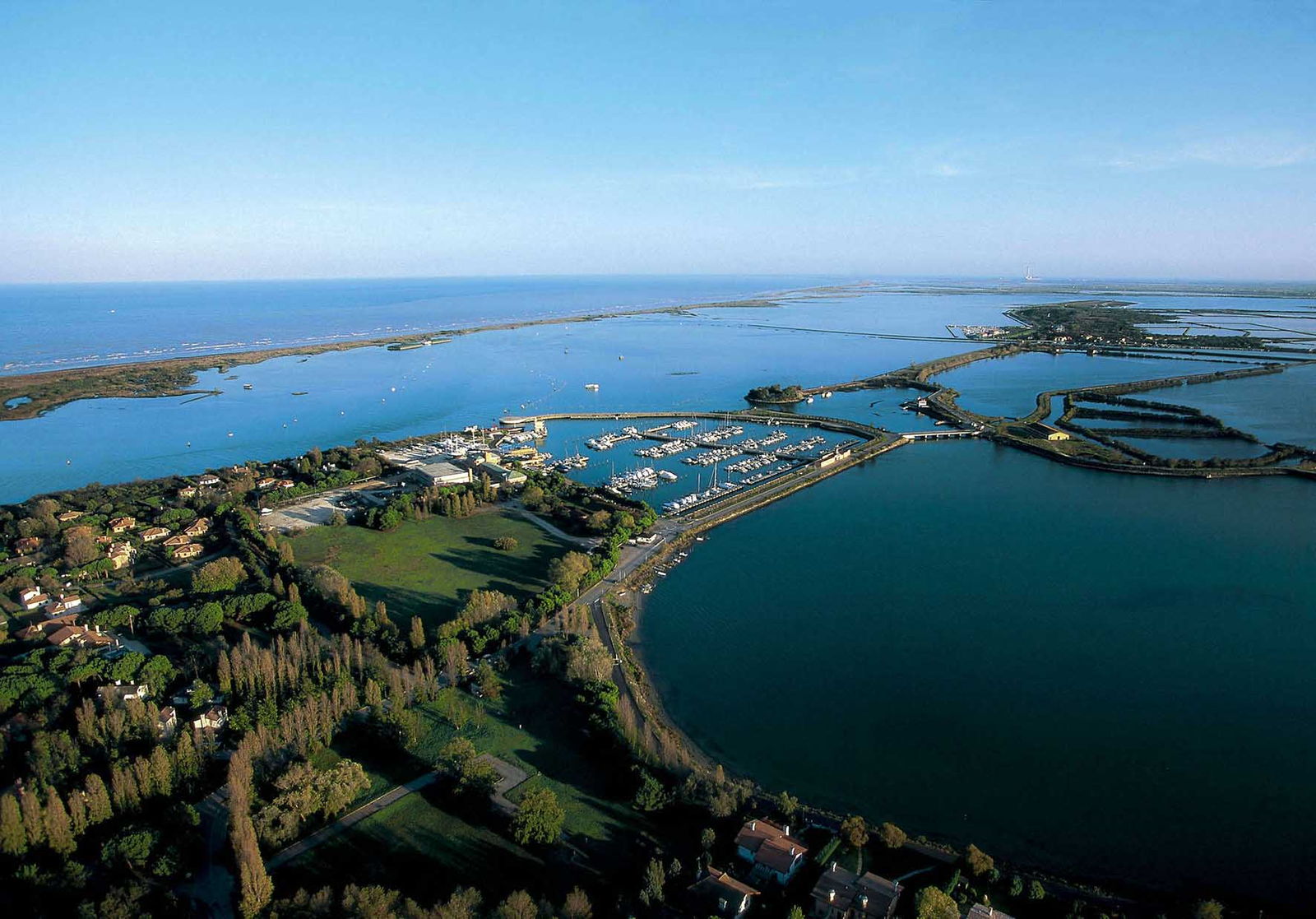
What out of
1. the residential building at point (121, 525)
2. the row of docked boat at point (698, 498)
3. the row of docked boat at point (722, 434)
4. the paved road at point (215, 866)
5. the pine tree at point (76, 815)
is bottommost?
the paved road at point (215, 866)

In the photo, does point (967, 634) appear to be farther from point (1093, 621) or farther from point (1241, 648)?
point (1241, 648)

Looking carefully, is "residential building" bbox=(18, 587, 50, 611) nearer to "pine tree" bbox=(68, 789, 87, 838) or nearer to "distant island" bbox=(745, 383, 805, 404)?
"pine tree" bbox=(68, 789, 87, 838)

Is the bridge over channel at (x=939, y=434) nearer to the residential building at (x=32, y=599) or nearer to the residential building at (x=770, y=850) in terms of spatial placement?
the residential building at (x=770, y=850)

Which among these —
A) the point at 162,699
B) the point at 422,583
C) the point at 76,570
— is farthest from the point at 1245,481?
the point at 76,570

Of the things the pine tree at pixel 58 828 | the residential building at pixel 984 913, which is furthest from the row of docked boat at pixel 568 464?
the residential building at pixel 984 913

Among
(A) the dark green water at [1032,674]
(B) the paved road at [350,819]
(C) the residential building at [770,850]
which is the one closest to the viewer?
(C) the residential building at [770,850]

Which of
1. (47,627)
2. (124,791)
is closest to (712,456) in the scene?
(47,627)
